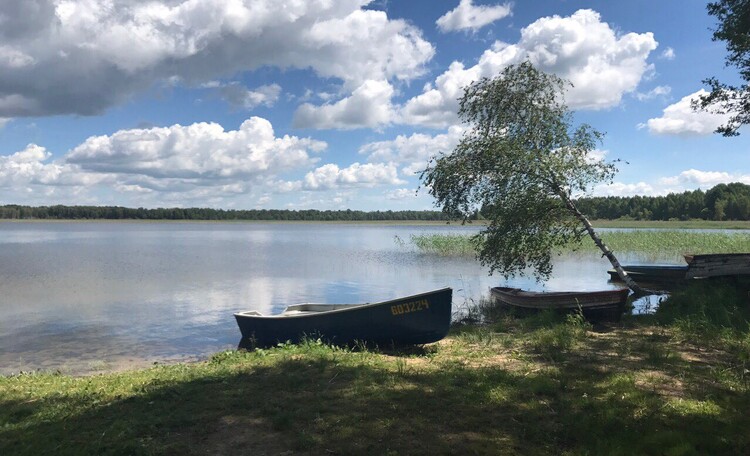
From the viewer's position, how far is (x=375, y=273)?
3017cm

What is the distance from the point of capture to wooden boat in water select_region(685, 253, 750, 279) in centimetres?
1333

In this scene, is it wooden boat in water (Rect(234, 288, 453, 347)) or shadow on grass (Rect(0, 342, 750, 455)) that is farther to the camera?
wooden boat in water (Rect(234, 288, 453, 347))

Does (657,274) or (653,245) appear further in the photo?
(653,245)

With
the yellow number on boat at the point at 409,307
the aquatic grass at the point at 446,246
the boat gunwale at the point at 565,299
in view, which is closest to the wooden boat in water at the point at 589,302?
the boat gunwale at the point at 565,299

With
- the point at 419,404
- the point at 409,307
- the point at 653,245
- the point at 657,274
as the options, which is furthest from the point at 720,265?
the point at 653,245

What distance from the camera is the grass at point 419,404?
16.2 feet

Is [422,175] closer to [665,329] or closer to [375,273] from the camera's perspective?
[665,329]

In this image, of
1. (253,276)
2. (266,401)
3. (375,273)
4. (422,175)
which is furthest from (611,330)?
(253,276)

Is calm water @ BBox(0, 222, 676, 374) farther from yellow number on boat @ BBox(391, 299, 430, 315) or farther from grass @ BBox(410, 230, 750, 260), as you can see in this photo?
yellow number on boat @ BBox(391, 299, 430, 315)

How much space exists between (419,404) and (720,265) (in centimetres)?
1202

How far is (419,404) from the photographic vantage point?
6.07 meters

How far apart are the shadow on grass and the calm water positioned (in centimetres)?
639

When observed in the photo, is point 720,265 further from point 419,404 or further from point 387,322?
point 419,404

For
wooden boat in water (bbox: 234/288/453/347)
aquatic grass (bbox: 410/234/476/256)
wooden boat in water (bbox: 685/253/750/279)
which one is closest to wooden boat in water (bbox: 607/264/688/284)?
wooden boat in water (bbox: 685/253/750/279)
